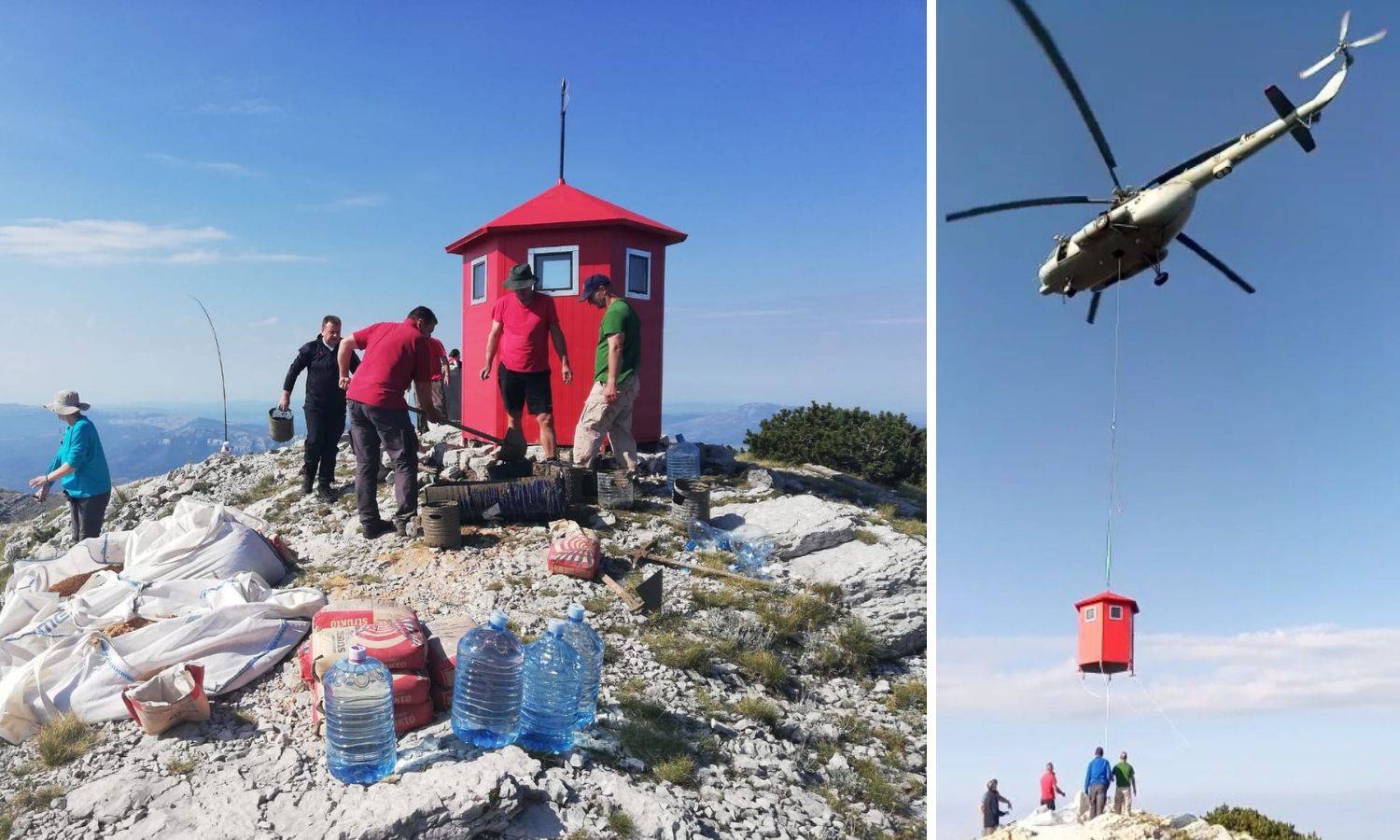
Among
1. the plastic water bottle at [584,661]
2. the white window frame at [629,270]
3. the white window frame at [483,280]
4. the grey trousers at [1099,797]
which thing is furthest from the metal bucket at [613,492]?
the grey trousers at [1099,797]

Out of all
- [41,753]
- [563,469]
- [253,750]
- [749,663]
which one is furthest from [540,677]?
[563,469]

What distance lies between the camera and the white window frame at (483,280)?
13258mm

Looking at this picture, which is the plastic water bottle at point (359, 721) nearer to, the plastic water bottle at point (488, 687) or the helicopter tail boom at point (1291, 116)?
the plastic water bottle at point (488, 687)

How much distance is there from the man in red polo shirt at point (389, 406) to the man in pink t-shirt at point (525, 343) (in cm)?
156

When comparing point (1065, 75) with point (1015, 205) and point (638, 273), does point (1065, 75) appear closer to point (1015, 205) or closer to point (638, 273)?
point (1015, 205)

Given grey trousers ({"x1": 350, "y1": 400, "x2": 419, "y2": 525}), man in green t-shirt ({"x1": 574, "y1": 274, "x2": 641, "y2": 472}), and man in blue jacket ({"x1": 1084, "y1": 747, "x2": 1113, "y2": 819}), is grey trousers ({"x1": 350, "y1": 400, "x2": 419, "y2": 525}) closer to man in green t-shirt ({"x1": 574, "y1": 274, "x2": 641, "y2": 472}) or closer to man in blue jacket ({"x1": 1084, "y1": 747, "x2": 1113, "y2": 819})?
man in green t-shirt ({"x1": 574, "y1": 274, "x2": 641, "y2": 472})

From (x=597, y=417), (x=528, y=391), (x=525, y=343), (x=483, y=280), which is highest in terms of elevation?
(x=483, y=280)

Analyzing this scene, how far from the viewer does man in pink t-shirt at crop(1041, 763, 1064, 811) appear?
1134cm

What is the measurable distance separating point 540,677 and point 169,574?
434cm

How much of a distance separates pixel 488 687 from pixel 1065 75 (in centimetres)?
684

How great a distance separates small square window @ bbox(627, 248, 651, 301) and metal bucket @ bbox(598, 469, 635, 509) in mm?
3538

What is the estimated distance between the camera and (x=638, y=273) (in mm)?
13180

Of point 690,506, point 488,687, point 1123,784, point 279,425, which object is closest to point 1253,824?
point 1123,784

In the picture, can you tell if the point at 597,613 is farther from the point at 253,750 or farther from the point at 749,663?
the point at 253,750
